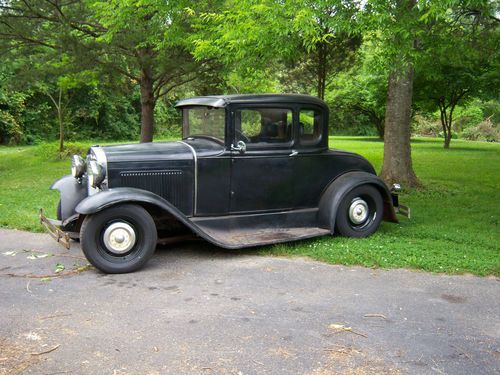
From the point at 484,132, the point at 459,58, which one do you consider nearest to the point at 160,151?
the point at 459,58

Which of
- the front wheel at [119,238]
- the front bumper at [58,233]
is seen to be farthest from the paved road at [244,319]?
the front bumper at [58,233]

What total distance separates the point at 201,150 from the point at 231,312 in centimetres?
225

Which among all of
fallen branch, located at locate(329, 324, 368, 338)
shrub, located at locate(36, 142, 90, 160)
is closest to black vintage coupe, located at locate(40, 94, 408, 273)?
fallen branch, located at locate(329, 324, 368, 338)

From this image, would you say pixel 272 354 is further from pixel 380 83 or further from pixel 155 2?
pixel 380 83

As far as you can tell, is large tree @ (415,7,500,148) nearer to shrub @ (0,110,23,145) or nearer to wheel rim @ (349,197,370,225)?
wheel rim @ (349,197,370,225)

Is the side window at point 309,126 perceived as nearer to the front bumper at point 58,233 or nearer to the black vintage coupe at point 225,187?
the black vintage coupe at point 225,187

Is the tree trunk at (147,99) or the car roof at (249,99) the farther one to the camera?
the tree trunk at (147,99)

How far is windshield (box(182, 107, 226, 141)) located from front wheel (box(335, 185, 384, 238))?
1.80 metres

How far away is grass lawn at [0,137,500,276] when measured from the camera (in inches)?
223

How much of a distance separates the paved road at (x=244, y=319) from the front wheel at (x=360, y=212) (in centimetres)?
105

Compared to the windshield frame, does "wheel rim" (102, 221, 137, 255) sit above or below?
below

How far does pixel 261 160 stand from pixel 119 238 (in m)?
1.89

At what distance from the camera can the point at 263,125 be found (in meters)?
6.15

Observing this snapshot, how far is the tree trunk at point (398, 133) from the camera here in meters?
10.1
